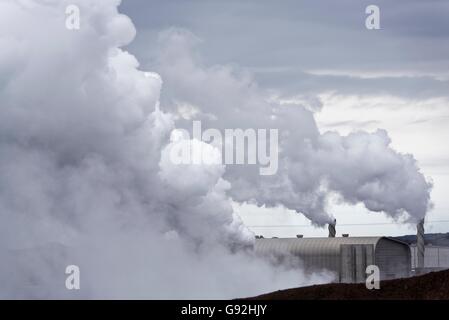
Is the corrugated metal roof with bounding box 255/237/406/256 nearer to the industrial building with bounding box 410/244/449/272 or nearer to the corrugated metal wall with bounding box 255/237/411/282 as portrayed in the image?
the corrugated metal wall with bounding box 255/237/411/282

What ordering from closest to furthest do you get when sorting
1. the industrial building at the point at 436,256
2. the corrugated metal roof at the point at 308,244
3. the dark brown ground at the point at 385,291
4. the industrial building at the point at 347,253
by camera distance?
1. the dark brown ground at the point at 385,291
2. the industrial building at the point at 347,253
3. the corrugated metal roof at the point at 308,244
4. the industrial building at the point at 436,256

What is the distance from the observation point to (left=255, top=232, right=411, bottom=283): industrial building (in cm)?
8069

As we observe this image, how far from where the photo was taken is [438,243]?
480 feet

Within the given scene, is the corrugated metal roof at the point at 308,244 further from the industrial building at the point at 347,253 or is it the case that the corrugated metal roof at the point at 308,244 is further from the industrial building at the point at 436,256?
the industrial building at the point at 436,256

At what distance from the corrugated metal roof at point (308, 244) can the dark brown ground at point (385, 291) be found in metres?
35.4

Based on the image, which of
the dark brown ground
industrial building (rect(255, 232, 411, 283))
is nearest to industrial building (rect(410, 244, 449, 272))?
industrial building (rect(255, 232, 411, 283))

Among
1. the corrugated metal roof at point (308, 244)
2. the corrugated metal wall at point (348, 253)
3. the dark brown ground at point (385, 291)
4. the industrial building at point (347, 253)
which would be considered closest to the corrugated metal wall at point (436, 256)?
the industrial building at point (347, 253)

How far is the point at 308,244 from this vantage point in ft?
288

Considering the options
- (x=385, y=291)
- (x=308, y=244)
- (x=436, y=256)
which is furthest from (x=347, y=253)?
(x=436, y=256)

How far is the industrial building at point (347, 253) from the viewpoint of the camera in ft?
265
